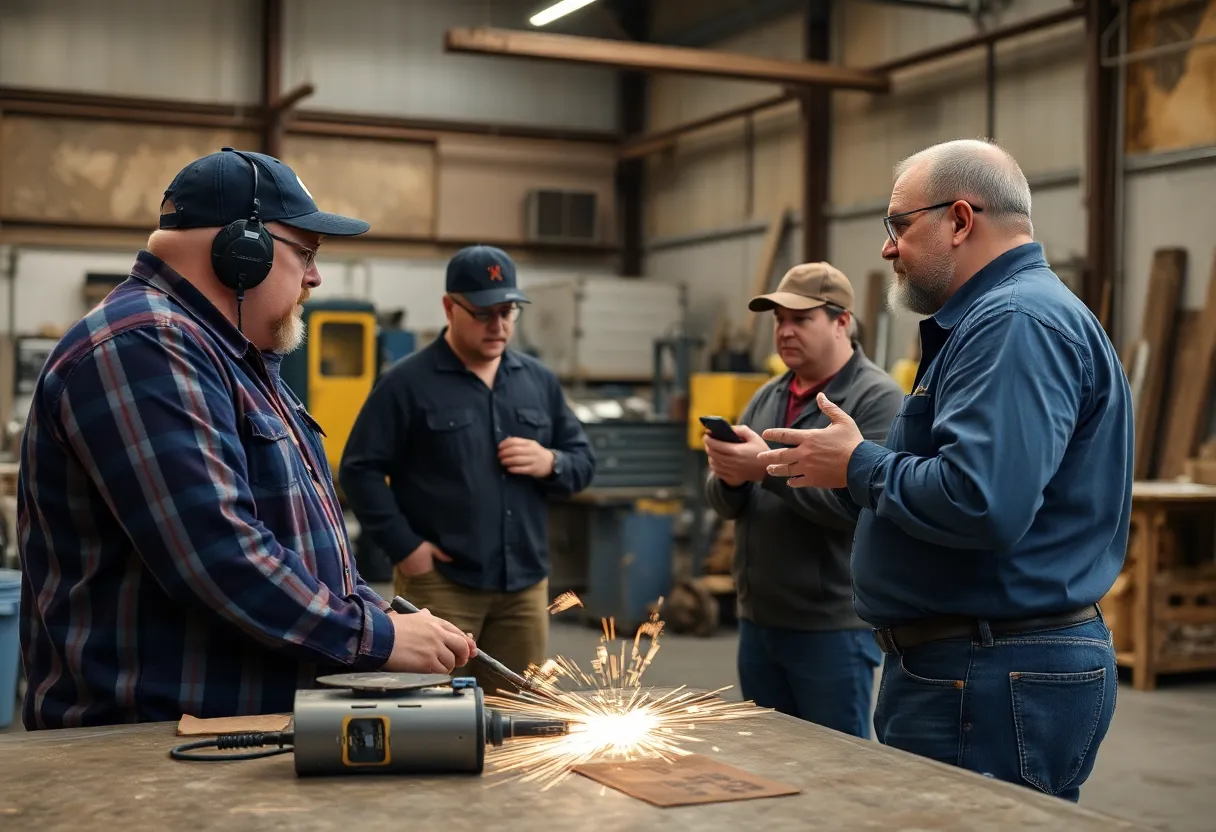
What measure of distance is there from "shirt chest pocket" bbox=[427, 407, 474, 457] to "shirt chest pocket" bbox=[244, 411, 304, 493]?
191 cm

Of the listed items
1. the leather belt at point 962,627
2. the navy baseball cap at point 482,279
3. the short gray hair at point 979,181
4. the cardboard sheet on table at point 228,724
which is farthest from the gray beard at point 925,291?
the navy baseball cap at point 482,279

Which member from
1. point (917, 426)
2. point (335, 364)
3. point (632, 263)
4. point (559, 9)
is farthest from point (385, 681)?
point (632, 263)

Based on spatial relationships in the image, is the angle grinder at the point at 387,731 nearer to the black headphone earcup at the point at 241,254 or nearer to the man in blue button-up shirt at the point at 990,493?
the black headphone earcup at the point at 241,254

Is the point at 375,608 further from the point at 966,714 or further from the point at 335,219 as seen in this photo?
the point at 966,714

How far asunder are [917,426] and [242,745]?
1286 mm

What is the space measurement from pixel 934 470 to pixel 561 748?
0.77m

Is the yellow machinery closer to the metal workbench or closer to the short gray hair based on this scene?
the short gray hair

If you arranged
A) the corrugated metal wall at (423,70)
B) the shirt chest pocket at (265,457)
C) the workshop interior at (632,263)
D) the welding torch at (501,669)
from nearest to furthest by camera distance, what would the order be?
1. the workshop interior at (632,263)
2. the shirt chest pocket at (265,457)
3. the welding torch at (501,669)
4. the corrugated metal wall at (423,70)

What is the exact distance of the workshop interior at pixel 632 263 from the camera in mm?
1796

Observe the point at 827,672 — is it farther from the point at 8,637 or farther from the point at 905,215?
the point at 8,637

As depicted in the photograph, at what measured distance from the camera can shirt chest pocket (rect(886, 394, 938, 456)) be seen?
95.6 inches

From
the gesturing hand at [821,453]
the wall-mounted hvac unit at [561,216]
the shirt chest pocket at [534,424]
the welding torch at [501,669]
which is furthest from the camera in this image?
the wall-mounted hvac unit at [561,216]

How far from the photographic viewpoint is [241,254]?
82.7 inches

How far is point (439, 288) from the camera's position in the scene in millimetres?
12992
